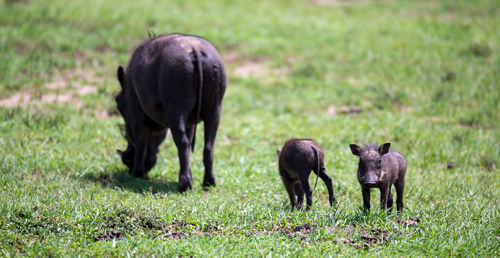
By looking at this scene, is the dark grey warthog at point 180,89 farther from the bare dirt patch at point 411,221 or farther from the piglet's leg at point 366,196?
the bare dirt patch at point 411,221

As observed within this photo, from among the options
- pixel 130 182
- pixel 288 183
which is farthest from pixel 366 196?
pixel 130 182

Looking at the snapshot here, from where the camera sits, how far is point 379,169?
5.46 metres

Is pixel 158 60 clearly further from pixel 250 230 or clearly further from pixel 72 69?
pixel 72 69

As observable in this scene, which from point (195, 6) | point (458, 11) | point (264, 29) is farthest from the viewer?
point (458, 11)

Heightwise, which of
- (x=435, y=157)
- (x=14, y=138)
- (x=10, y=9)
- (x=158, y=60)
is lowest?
(x=435, y=157)

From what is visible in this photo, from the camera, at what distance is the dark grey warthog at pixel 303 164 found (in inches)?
239

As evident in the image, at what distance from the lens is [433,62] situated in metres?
14.3

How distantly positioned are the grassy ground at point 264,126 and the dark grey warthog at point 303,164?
269 millimetres

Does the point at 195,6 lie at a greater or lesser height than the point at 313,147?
greater

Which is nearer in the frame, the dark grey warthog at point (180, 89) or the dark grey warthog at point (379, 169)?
the dark grey warthog at point (379, 169)

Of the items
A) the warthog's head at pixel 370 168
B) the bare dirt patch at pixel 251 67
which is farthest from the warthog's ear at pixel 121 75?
the bare dirt patch at pixel 251 67

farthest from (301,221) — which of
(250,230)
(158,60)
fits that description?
(158,60)

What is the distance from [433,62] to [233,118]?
6.03 meters

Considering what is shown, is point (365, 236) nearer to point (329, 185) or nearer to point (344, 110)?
point (329, 185)
